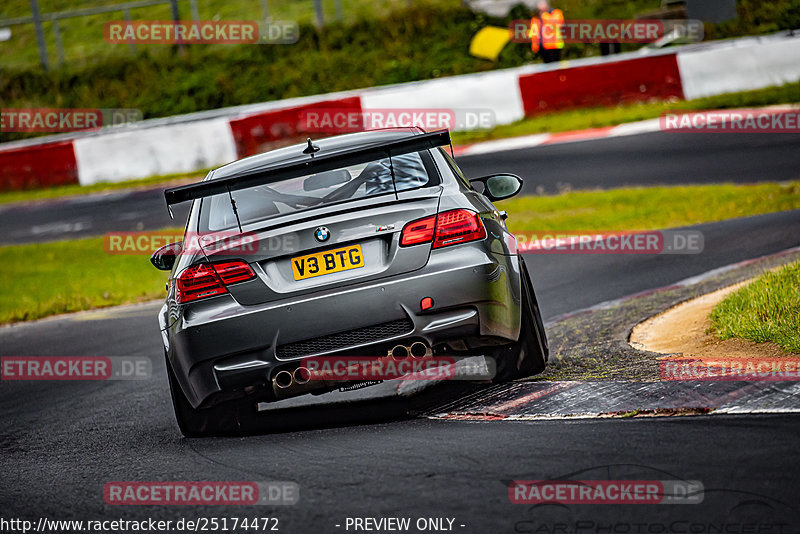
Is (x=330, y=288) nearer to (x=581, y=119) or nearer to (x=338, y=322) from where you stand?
(x=338, y=322)

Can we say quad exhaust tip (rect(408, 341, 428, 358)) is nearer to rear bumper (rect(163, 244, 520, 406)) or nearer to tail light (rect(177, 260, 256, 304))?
rear bumper (rect(163, 244, 520, 406))

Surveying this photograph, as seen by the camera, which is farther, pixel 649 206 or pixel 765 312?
pixel 649 206

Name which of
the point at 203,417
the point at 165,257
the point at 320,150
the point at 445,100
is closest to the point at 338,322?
the point at 203,417

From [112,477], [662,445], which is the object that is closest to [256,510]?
[112,477]

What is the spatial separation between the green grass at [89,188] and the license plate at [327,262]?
48.7 ft

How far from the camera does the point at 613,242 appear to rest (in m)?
12.0

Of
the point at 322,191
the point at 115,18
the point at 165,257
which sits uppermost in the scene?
the point at 115,18

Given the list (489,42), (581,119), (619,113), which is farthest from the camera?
(489,42)

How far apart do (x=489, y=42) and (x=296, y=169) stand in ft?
68.1

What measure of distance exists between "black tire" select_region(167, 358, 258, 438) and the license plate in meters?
0.79

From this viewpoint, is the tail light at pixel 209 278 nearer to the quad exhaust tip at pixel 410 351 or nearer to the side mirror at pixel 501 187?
the quad exhaust tip at pixel 410 351

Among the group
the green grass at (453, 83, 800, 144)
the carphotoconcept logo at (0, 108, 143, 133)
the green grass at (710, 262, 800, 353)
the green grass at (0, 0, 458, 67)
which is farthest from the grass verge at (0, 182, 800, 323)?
the green grass at (0, 0, 458, 67)

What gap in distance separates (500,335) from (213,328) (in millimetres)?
1386

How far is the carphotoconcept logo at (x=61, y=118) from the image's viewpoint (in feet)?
91.2
